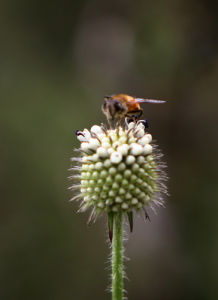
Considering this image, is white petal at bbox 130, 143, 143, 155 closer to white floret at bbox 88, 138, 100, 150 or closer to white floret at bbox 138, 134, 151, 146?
white floret at bbox 138, 134, 151, 146

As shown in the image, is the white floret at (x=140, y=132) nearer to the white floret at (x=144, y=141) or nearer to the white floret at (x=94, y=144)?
the white floret at (x=144, y=141)

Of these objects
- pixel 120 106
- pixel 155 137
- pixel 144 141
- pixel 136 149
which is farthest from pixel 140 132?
pixel 155 137

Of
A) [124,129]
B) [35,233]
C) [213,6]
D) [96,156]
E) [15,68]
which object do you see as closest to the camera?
[96,156]

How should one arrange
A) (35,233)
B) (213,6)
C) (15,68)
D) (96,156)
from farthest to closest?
1. (15,68)
2. (213,6)
3. (35,233)
4. (96,156)

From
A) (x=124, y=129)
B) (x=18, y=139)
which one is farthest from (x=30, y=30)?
(x=124, y=129)

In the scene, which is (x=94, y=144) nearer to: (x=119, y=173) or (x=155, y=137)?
(x=119, y=173)

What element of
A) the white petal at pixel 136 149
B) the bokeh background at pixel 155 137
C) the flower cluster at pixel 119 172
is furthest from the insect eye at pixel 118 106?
the bokeh background at pixel 155 137

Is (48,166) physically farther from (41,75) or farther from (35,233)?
(41,75)

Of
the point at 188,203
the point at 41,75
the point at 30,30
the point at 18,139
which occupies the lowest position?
the point at 188,203
